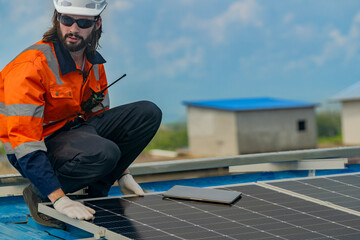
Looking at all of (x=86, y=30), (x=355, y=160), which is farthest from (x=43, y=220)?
(x=355, y=160)

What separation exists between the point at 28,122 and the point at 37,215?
29.6 inches

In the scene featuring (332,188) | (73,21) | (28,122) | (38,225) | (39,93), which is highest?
(73,21)

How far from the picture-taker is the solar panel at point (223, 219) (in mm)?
2756

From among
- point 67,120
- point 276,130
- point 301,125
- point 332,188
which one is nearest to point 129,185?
point 67,120

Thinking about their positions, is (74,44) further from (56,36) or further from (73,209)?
(73,209)

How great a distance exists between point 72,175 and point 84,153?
0.60 ft

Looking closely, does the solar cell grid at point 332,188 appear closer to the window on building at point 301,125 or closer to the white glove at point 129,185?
the white glove at point 129,185

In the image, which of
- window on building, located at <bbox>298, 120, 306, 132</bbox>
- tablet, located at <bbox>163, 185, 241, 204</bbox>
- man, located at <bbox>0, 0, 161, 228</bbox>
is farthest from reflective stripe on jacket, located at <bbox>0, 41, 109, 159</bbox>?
window on building, located at <bbox>298, 120, 306, 132</bbox>

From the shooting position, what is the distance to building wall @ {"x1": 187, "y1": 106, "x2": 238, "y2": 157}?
2266cm

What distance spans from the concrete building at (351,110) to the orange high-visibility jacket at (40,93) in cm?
2136

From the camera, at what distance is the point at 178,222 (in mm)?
2971

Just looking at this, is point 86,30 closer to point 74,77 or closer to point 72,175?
point 74,77

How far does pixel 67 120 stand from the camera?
371cm

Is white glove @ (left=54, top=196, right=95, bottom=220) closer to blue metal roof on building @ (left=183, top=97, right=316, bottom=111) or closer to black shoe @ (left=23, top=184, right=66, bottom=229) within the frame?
black shoe @ (left=23, top=184, right=66, bottom=229)
